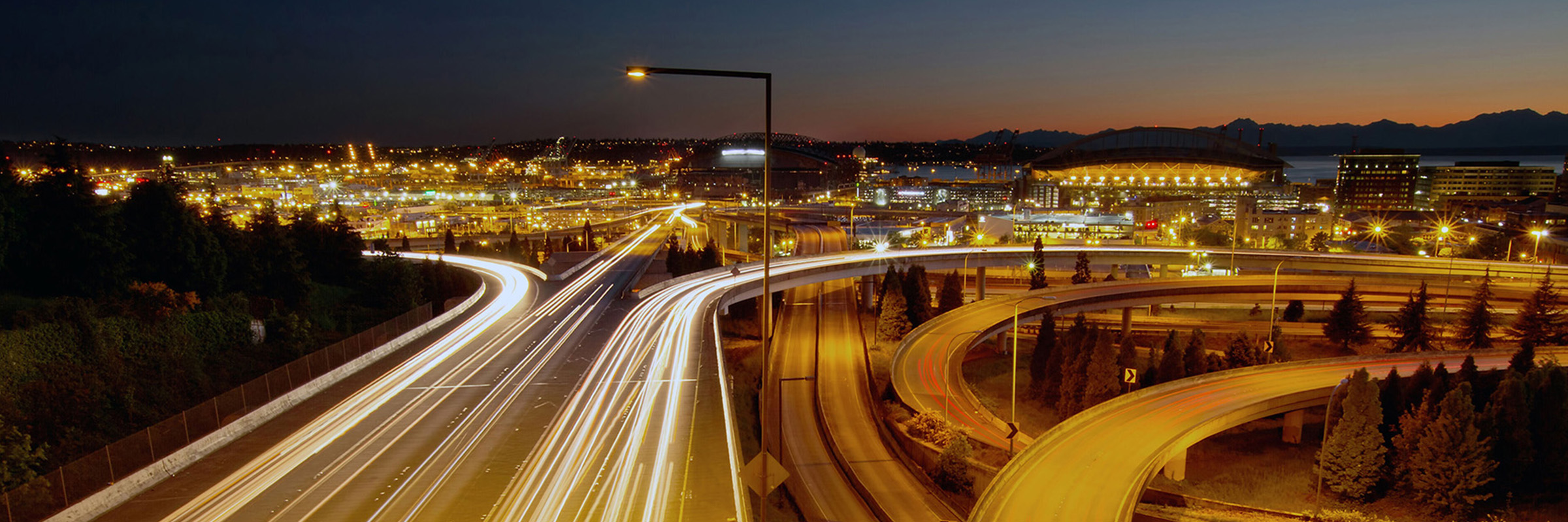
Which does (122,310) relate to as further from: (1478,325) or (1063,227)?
(1063,227)

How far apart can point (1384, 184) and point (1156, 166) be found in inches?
2099

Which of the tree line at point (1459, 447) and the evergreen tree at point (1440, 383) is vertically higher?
the evergreen tree at point (1440, 383)

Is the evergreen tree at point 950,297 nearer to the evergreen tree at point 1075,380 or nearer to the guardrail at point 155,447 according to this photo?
the evergreen tree at point 1075,380

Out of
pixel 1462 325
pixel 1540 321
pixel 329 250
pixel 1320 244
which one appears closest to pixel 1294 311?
pixel 1462 325

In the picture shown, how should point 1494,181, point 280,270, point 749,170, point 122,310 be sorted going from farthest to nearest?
point 749,170, point 1494,181, point 280,270, point 122,310

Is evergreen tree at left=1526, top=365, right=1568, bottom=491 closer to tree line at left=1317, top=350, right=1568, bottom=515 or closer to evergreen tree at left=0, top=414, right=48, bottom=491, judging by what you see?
tree line at left=1317, top=350, right=1568, bottom=515

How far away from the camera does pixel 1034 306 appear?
3369cm

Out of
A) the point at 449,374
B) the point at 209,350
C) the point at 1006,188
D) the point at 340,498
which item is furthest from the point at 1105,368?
the point at 1006,188

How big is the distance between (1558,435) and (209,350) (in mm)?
34360

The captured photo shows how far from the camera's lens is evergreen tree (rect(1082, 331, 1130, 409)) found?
22.9 m

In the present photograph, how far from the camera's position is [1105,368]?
23047 millimetres

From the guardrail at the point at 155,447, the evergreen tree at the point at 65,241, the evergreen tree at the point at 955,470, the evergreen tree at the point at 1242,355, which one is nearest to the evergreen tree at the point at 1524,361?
the evergreen tree at the point at 1242,355

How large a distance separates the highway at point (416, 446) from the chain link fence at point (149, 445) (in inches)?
24.6

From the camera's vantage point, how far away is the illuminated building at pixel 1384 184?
121 m
